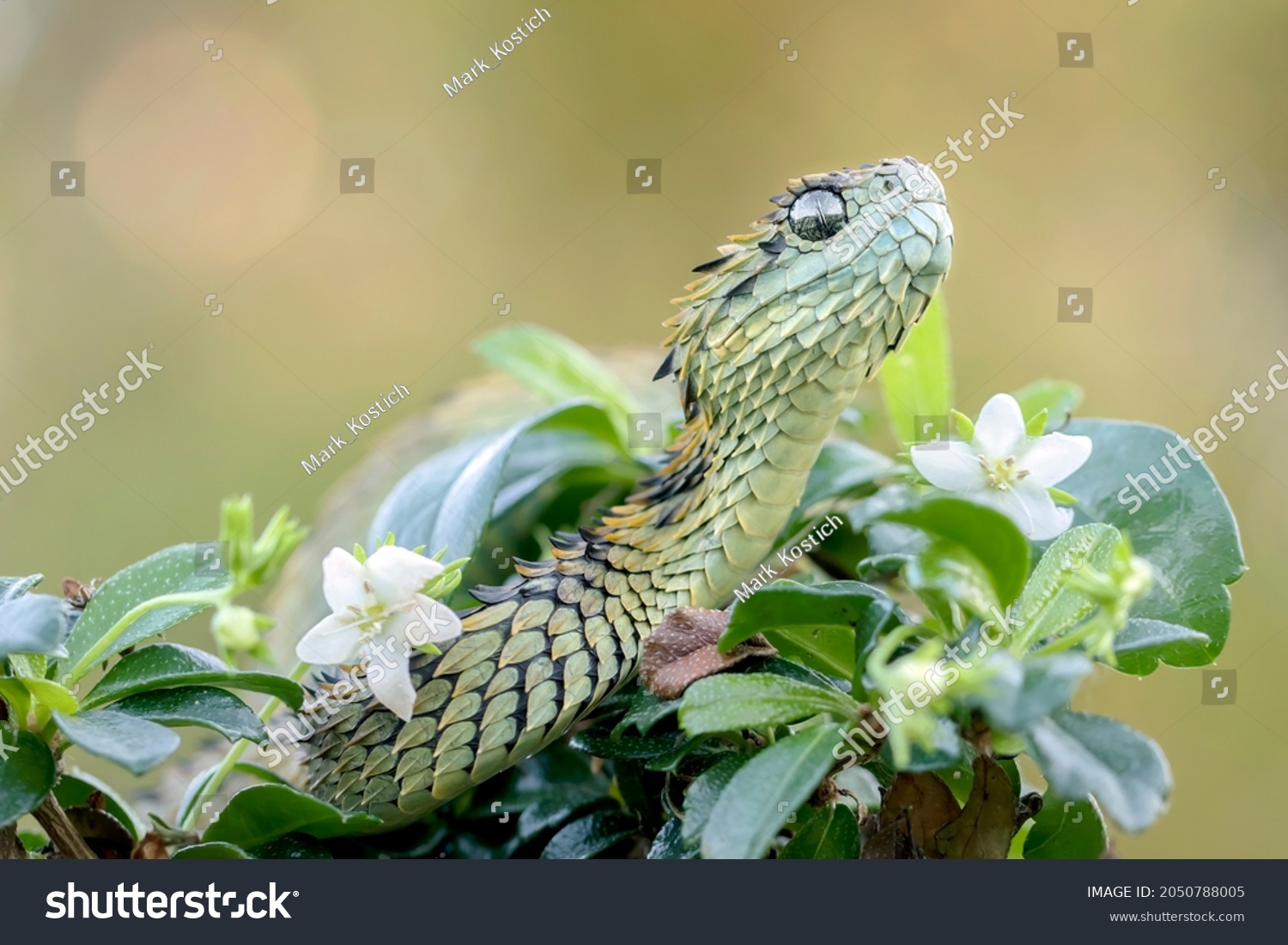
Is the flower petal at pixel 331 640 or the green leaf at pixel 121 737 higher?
the flower petal at pixel 331 640

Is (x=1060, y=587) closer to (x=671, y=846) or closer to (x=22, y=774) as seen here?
(x=671, y=846)

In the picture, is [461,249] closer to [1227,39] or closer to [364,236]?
[364,236]

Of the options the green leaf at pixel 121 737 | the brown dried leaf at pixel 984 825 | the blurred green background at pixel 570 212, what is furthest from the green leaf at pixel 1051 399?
the blurred green background at pixel 570 212

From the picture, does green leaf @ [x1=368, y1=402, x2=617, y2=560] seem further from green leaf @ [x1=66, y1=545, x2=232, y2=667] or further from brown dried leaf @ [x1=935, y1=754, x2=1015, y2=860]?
brown dried leaf @ [x1=935, y1=754, x2=1015, y2=860]

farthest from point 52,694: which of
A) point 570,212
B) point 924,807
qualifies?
point 570,212

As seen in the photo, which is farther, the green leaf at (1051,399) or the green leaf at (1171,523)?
the green leaf at (1051,399)

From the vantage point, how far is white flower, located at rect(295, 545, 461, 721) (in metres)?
0.40

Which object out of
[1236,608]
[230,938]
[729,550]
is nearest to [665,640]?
[729,550]

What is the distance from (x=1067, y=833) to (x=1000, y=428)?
19 cm

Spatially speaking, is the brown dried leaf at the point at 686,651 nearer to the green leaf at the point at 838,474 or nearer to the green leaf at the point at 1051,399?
the green leaf at the point at 838,474

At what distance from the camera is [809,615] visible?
394 millimetres

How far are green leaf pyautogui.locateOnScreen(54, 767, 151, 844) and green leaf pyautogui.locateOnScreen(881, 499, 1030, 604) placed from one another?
1.26ft

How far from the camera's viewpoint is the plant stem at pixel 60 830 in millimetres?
403

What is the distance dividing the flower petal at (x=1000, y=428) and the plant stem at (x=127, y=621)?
1.01ft
